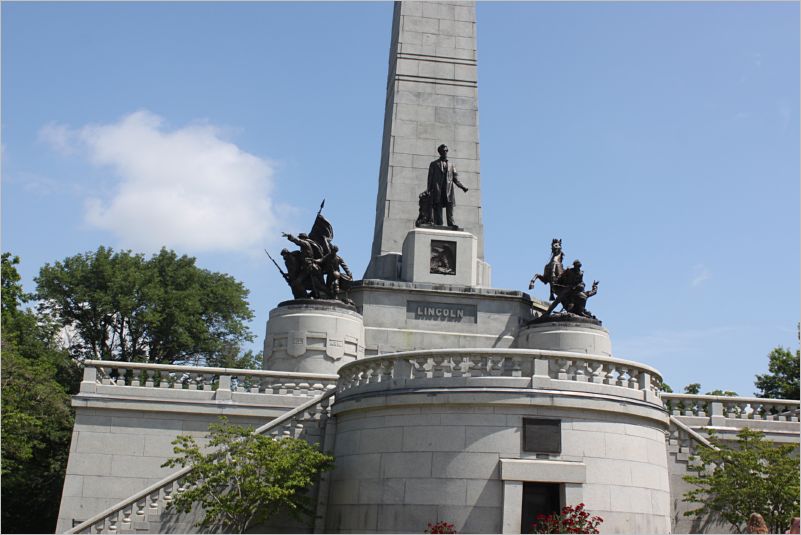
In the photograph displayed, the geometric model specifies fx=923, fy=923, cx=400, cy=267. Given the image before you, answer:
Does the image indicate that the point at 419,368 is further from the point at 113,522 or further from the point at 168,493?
the point at 113,522

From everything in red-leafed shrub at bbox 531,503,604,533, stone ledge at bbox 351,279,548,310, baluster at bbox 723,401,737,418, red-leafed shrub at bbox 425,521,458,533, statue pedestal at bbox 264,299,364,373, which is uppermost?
stone ledge at bbox 351,279,548,310

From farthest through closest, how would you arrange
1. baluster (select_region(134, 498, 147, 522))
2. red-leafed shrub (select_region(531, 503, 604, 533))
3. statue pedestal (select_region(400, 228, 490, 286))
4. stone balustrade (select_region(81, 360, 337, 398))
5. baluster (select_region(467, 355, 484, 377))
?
1. statue pedestal (select_region(400, 228, 490, 286))
2. stone balustrade (select_region(81, 360, 337, 398))
3. baluster (select_region(467, 355, 484, 377))
4. baluster (select_region(134, 498, 147, 522))
5. red-leafed shrub (select_region(531, 503, 604, 533))

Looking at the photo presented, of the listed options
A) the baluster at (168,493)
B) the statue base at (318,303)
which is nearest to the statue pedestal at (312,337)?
the statue base at (318,303)

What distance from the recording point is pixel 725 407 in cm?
2297

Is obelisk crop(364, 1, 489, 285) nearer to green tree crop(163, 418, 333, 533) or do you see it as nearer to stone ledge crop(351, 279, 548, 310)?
stone ledge crop(351, 279, 548, 310)

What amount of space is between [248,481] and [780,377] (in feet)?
120

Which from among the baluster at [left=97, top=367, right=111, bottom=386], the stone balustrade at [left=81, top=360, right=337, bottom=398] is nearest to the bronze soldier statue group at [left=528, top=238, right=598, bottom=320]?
the stone balustrade at [left=81, top=360, right=337, bottom=398]

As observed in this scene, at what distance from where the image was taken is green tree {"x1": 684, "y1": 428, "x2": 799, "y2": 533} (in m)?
17.7

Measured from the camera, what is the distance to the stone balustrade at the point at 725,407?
2212 centimetres

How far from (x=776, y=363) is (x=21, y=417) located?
35889mm

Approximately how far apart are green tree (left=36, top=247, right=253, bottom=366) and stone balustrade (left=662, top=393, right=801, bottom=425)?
28472mm

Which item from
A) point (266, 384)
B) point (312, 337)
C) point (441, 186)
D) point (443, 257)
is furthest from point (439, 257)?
A: point (266, 384)

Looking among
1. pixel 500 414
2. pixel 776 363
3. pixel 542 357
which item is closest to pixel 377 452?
pixel 500 414

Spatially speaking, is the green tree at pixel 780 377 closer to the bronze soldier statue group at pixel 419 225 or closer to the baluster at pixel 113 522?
the bronze soldier statue group at pixel 419 225
